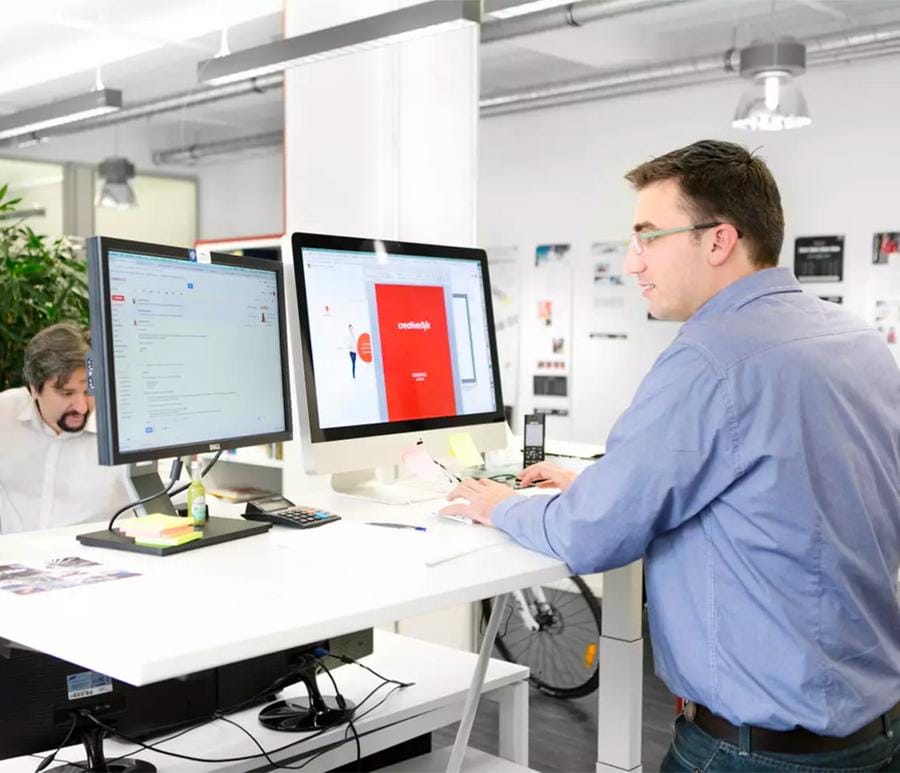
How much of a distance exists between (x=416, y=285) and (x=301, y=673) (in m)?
0.74

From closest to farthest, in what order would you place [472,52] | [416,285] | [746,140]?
[416,285] < [472,52] < [746,140]

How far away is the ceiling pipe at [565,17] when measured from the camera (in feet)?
16.0

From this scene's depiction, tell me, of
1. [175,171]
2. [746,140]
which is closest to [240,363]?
[746,140]

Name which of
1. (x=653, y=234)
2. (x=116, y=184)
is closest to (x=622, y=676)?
(x=653, y=234)

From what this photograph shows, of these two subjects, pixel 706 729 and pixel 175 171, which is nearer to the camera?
pixel 706 729

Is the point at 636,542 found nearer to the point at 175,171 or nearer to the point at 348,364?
the point at 348,364

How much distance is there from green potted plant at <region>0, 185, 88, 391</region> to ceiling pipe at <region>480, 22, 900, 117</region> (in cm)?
328

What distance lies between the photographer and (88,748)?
4.83 feet

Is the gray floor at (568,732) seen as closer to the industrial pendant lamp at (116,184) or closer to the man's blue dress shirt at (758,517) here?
the man's blue dress shirt at (758,517)

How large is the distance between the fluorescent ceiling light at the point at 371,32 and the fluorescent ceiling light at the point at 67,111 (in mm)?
2170

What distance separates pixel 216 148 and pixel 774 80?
5634 mm

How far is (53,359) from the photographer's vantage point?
2.85 metres

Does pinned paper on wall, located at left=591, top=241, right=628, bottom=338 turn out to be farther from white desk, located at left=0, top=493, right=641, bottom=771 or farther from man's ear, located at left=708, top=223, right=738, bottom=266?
man's ear, located at left=708, top=223, right=738, bottom=266

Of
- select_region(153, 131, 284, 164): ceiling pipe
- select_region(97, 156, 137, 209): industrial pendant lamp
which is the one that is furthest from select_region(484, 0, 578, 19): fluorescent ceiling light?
select_region(153, 131, 284, 164): ceiling pipe
